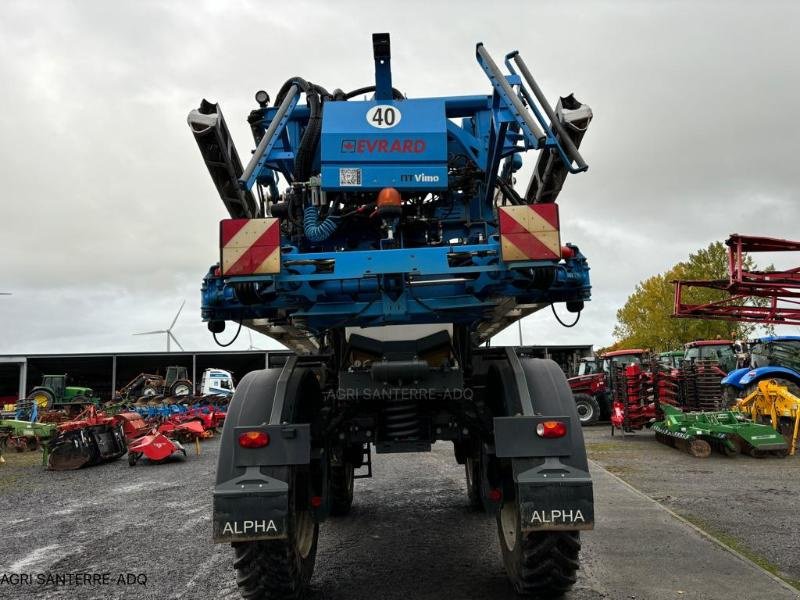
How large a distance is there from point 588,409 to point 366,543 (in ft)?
A: 46.2

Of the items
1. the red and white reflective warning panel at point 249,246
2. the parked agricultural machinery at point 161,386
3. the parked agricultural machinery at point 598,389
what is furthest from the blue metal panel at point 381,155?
the parked agricultural machinery at point 161,386

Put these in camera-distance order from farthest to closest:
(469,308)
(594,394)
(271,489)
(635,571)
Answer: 1. (594,394)
2. (635,571)
3. (469,308)
4. (271,489)

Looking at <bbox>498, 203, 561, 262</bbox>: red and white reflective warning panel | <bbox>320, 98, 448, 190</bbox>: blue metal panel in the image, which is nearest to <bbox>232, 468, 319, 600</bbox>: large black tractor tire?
<bbox>498, 203, 561, 262</bbox>: red and white reflective warning panel

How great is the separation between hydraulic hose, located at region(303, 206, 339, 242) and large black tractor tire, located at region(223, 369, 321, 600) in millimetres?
1004

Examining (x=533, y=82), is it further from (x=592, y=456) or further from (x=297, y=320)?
(x=592, y=456)

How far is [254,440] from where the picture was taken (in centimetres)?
376

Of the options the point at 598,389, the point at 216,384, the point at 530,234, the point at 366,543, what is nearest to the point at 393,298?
the point at 530,234

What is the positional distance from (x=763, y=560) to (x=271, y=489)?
13.0ft

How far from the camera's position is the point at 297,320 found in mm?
4387

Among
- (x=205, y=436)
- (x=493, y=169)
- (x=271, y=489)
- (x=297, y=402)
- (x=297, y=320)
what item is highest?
(x=493, y=169)

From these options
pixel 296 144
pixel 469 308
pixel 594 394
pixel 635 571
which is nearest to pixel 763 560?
pixel 635 571

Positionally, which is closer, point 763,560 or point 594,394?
point 763,560

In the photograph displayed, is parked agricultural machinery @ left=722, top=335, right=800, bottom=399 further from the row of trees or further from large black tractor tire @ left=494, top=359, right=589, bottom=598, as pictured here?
the row of trees

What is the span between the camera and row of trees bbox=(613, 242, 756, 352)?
99.3 feet
